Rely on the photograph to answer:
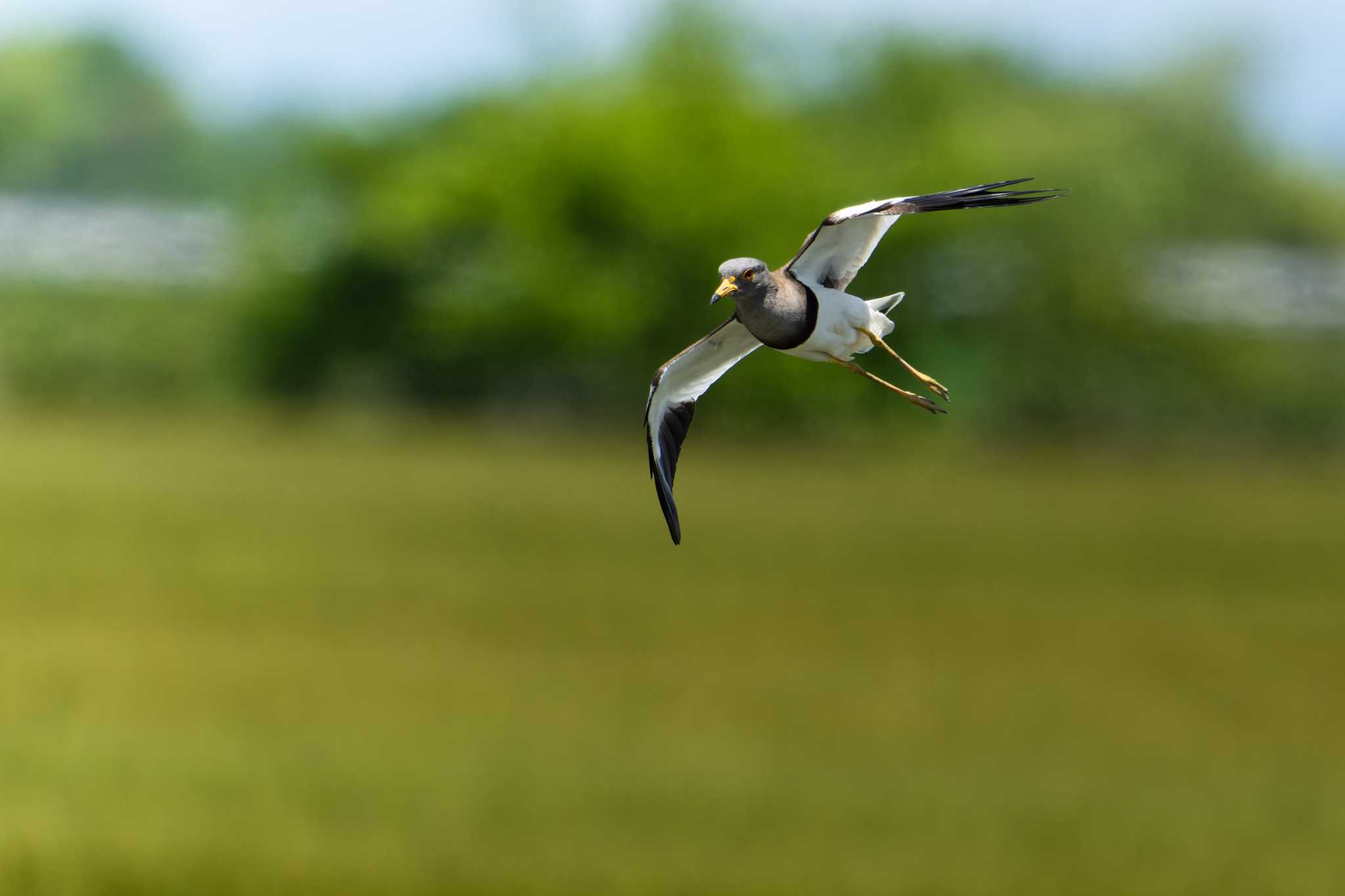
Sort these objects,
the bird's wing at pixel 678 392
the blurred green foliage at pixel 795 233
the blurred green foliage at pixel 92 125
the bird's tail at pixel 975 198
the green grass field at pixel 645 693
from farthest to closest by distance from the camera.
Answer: the blurred green foliage at pixel 92 125 → the green grass field at pixel 645 693 → the blurred green foliage at pixel 795 233 → the bird's wing at pixel 678 392 → the bird's tail at pixel 975 198

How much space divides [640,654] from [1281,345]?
25.4m

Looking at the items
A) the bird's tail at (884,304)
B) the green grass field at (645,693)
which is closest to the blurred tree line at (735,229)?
the bird's tail at (884,304)

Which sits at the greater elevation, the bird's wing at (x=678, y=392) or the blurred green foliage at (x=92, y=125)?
the blurred green foliage at (x=92, y=125)

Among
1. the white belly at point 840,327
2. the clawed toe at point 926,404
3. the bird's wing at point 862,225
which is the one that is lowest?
the clawed toe at point 926,404

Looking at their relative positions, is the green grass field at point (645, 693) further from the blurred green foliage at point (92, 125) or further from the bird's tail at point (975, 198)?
the bird's tail at point (975, 198)

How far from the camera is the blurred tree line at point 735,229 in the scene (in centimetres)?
371

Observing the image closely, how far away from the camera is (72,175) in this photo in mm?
122062

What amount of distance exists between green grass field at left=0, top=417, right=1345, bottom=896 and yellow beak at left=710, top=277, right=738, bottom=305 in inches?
1518

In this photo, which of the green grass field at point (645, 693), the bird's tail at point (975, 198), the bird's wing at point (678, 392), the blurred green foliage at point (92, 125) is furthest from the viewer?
the blurred green foliage at point (92, 125)

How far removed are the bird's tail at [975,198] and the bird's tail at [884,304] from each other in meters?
0.07

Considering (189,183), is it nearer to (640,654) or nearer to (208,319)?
(208,319)

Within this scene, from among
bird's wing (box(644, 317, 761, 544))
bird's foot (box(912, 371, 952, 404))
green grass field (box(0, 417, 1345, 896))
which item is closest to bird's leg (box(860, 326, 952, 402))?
bird's foot (box(912, 371, 952, 404))

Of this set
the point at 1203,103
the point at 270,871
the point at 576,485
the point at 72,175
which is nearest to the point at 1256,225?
the point at 1203,103

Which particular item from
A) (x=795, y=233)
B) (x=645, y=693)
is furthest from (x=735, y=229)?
(x=645, y=693)
